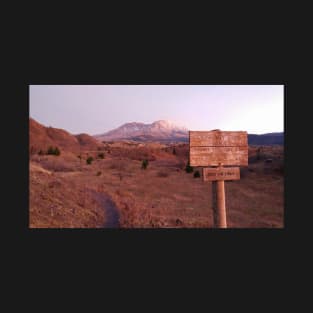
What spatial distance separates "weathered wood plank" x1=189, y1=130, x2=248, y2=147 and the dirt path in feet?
14.1

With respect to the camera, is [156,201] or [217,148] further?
[156,201]

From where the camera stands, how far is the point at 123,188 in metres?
15.2

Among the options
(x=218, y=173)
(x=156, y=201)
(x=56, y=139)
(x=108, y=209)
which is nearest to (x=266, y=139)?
(x=56, y=139)

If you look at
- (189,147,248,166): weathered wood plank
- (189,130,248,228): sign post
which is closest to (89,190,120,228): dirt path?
(189,130,248,228): sign post

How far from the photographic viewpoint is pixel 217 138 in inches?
237

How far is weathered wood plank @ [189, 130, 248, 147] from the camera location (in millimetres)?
5910

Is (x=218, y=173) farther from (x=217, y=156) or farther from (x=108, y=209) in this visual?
(x=108, y=209)

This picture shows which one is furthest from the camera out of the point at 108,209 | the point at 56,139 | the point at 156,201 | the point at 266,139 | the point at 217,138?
the point at 266,139

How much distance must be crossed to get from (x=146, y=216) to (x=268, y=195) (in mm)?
7369

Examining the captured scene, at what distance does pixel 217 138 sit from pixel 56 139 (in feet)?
153

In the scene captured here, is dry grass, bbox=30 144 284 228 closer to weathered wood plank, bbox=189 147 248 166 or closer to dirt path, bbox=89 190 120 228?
dirt path, bbox=89 190 120 228

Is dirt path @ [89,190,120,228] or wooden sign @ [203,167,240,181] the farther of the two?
dirt path @ [89,190,120,228]

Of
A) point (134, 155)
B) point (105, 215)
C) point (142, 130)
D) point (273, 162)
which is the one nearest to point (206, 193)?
point (105, 215)

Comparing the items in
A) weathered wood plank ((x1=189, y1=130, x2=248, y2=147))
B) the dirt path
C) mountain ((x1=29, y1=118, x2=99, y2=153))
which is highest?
mountain ((x1=29, y1=118, x2=99, y2=153))
